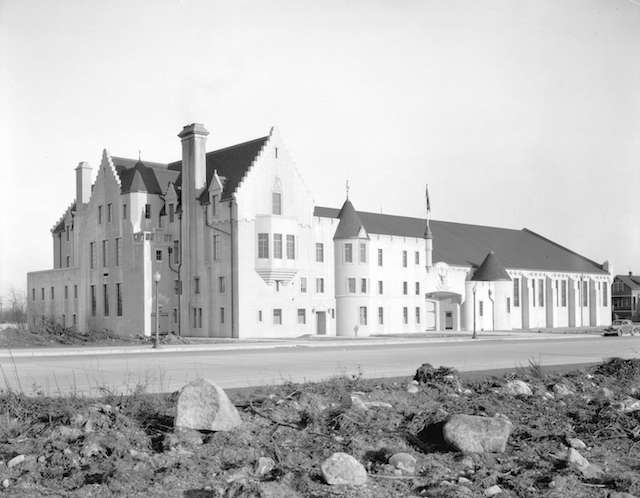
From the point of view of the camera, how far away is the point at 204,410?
31.9ft

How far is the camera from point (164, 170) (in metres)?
66.9

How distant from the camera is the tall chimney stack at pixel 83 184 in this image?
7069cm

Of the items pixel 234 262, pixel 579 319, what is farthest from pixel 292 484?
pixel 579 319

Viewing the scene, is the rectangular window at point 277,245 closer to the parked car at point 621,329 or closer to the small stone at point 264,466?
the parked car at point 621,329

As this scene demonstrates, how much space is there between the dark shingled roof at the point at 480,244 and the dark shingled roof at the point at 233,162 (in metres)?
13.4

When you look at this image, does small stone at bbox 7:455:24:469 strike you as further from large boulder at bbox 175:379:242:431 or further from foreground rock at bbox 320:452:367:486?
foreground rock at bbox 320:452:367:486

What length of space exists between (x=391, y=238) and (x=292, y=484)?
211ft

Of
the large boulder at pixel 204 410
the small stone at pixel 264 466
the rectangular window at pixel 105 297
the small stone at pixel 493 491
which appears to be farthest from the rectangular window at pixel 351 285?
the small stone at pixel 493 491

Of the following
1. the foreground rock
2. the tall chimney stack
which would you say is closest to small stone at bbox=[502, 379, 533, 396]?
the foreground rock

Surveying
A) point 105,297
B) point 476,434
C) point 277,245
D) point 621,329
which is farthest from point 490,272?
point 476,434

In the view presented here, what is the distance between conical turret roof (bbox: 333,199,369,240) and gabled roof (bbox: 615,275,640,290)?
92011 mm

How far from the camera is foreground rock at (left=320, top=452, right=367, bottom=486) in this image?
8.20 metres

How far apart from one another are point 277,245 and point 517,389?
46.4 meters

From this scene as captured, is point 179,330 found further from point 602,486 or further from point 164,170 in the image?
point 602,486
